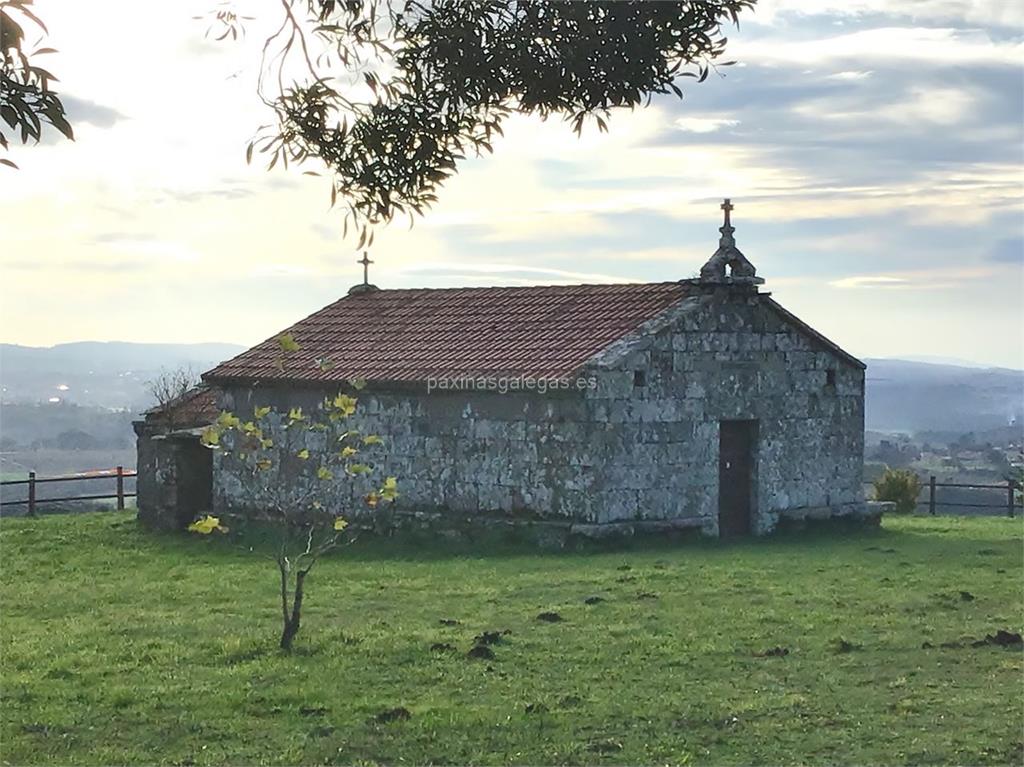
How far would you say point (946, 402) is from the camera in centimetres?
14738

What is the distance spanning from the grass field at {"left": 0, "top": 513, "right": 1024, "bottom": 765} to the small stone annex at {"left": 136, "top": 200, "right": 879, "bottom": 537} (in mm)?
1870

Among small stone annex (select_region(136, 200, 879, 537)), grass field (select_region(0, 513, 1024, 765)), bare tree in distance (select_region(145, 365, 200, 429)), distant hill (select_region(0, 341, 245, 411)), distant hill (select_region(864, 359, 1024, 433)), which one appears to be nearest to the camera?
grass field (select_region(0, 513, 1024, 765))

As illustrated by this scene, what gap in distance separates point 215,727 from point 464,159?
519 cm

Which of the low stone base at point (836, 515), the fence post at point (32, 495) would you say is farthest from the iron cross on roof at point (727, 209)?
the fence post at point (32, 495)

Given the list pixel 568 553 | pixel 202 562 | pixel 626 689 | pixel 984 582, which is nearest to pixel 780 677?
pixel 626 689

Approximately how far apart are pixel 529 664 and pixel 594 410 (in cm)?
892

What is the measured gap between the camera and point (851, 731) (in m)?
10.2

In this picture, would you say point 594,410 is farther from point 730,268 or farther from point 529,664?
point 529,664

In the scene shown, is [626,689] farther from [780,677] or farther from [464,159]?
[464,159]

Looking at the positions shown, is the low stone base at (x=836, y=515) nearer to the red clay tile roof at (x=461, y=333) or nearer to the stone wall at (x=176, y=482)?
the red clay tile roof at (x=461, y=333)

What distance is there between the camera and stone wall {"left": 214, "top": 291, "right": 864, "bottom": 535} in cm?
2131

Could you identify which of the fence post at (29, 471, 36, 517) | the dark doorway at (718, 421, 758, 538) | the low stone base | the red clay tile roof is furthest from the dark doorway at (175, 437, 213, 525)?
the low stone base

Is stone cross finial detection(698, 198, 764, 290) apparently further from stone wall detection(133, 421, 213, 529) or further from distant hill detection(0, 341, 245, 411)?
distant hill detection(0, 341, 245, 411)

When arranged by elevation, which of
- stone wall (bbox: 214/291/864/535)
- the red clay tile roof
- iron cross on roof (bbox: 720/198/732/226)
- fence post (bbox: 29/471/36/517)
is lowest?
fence post (bbox: 29/471/36/517)
